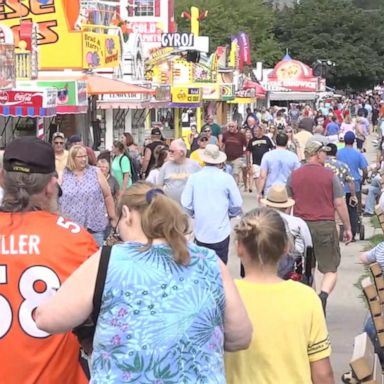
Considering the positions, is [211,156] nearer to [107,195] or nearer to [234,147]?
[107,195]

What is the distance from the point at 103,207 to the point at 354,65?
225ft

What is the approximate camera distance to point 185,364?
10.1 feet

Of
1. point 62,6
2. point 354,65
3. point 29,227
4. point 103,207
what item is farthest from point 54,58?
point 354,65

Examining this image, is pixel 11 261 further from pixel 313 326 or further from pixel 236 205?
pixel 236 205

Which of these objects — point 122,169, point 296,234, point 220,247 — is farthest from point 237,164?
point 296,234

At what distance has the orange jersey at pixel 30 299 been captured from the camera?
11.3ft

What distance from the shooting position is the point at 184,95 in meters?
26.9

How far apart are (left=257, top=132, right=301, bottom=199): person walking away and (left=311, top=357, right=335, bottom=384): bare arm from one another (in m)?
6.57

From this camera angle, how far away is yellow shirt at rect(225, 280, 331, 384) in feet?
11.8

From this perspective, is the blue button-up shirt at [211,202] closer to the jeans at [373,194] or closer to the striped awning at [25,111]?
the striped awning at [25,111]

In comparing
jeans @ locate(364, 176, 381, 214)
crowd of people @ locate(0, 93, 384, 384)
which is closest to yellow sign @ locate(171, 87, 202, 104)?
jeans @ locate(364, 176, 381, 214)

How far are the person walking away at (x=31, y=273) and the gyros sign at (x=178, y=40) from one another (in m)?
27.7

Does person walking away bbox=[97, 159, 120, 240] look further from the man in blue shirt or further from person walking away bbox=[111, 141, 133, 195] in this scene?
the man in blue shirt

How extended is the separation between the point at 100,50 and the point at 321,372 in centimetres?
1710
